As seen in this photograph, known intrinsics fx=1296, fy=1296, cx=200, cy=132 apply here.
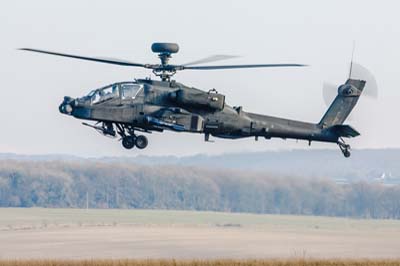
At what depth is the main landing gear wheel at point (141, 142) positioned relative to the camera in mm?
50719

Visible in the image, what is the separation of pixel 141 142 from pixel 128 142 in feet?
1.68

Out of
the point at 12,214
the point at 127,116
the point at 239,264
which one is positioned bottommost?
the point at 12,214

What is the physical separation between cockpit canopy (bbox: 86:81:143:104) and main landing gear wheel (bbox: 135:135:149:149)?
1726 mm

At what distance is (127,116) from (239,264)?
45.6 feet

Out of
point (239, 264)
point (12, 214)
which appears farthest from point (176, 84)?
point (12, 214)

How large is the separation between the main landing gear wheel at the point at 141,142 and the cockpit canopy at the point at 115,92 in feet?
5.66

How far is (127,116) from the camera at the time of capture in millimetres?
49938

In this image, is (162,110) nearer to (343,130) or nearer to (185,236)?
(343,130)

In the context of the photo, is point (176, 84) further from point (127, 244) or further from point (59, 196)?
point (59, 196)

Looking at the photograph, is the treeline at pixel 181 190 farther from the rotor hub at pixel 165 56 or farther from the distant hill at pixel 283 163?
the rotor hub at pixel 165 56

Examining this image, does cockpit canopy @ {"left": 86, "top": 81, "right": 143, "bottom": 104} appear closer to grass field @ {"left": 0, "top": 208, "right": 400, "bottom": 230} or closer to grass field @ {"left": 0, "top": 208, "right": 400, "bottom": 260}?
grass field @ {"left": 0, "top": 208, "right": 400, "bottom": 260}

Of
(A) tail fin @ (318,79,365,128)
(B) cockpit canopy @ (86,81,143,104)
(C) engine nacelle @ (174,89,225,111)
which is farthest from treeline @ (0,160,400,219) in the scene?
(B) cockpit canopy @ (86,81,143,104)

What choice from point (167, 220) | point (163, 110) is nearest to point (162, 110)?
point (163, 110)

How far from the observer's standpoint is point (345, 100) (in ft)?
185
